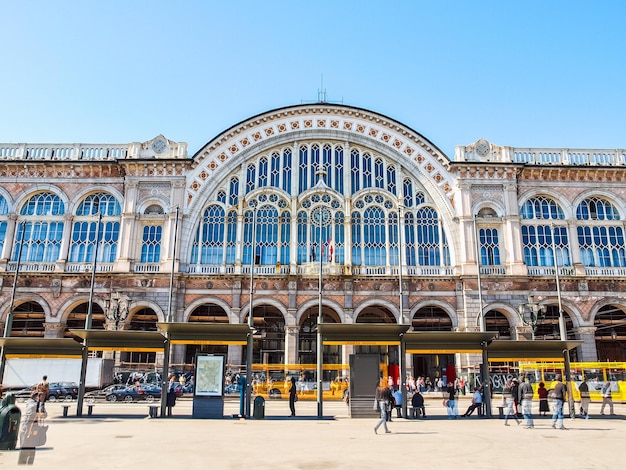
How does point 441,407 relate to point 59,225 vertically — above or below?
below

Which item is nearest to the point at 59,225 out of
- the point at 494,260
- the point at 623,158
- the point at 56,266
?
the point at 56,266

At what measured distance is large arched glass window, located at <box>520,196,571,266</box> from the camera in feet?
153

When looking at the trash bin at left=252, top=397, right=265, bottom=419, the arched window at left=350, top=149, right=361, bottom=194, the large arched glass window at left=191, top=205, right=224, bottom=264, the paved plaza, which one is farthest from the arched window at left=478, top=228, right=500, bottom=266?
the trash bin at left=252, top=397, right=265, bottom=419

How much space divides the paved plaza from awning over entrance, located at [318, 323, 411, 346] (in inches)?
149

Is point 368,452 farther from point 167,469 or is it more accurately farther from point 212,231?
point 212,231

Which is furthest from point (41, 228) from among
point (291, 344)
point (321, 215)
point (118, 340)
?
point (118, 340)

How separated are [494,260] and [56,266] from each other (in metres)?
36.5

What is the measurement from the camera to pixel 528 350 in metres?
27.8

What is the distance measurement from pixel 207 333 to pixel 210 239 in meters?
20.9

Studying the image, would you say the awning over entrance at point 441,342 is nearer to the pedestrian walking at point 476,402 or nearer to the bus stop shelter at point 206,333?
the pedestrian walking at point 476,402

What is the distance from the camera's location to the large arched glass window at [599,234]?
154ft

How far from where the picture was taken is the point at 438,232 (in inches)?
1876

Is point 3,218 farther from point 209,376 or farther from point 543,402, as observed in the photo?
point 543,402

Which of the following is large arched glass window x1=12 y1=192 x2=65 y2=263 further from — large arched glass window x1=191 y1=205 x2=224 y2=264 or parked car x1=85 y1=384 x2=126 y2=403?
parked car x1=85 y1=384 x2=126 y2=403
